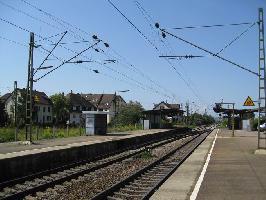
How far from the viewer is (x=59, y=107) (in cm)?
11381

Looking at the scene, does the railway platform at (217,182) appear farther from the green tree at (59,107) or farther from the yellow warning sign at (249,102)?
the green tree at (59,107)

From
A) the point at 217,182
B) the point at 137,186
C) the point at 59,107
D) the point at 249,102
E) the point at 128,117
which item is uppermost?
the point at 59,107

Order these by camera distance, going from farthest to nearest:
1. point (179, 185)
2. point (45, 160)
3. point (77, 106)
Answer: point (77, 106) < point (45, 160) < point (179, 185)

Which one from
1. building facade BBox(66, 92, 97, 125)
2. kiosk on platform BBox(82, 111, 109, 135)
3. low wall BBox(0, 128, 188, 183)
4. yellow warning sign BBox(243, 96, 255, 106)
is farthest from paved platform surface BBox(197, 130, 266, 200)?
building facade BBox(66, 92, 97, 125)

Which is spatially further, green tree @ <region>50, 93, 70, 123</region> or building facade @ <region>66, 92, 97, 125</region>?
building facade @ <region>66, 92, 97, 125</region>

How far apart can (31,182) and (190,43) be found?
37.0 feet

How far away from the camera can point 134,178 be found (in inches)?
617

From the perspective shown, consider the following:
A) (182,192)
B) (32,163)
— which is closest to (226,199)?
(182,192)

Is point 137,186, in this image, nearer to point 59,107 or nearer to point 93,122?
point 93,122

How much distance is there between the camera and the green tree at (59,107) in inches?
4466

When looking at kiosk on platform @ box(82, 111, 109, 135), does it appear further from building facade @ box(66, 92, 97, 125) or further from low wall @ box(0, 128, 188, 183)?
building facade @ box(66, 92, 97, 125)

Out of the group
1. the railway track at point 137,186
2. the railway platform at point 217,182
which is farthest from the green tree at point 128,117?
the railway track at point 137,186

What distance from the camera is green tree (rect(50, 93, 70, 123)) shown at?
11344cm

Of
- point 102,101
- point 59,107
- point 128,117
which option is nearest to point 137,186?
point 128,117
